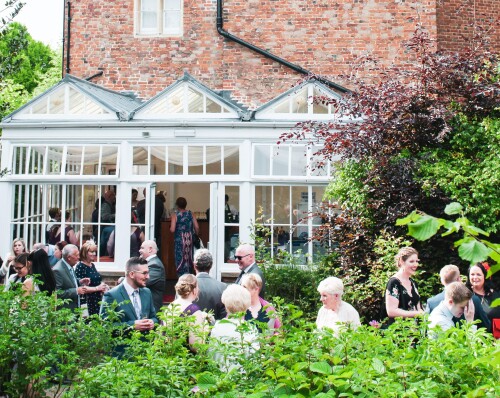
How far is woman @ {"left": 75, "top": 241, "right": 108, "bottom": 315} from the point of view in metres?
8.80

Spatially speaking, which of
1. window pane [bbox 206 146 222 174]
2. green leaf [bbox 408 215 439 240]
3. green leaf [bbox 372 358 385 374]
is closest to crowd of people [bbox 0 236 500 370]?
green leaf [bbox 372 358 385 374]

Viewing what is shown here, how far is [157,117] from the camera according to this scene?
13.1m

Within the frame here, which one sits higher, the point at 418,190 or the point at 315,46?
the point at 315,46

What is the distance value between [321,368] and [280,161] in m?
8.96

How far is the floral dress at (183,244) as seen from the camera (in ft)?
41.5

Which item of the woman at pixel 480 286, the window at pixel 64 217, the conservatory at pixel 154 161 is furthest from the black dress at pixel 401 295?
the window at pixel 64 217

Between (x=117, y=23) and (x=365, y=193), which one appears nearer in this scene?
(x=365, y=193)

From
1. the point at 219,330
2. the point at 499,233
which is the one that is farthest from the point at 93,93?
the point at 219,330

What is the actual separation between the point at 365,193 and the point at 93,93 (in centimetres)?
635

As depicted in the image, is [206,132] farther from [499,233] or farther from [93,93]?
[499,233]

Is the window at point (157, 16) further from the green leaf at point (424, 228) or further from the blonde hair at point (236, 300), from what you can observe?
the green leaf at point (424, 228)

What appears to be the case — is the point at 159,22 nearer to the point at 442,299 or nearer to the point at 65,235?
the point at 65,235

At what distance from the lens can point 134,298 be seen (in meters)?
6.89

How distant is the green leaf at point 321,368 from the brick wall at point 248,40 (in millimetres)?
12697
